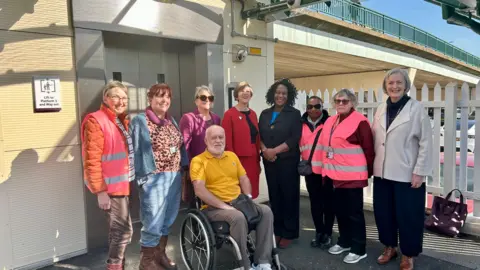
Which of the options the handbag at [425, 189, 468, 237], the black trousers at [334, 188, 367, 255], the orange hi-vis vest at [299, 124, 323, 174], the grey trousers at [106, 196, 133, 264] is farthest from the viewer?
the handbag at [425, 189, 468, 237]

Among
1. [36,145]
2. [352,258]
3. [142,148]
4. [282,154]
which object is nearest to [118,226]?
[142,148]

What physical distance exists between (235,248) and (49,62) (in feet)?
7.50

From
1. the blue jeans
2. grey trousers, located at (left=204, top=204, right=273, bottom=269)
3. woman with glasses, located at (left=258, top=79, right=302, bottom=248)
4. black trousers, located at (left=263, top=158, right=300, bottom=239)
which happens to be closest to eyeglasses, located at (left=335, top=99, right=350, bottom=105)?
woman with glasses, located at (left=258, top=79, right=302, bottom=248)

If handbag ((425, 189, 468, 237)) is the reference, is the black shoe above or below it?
below

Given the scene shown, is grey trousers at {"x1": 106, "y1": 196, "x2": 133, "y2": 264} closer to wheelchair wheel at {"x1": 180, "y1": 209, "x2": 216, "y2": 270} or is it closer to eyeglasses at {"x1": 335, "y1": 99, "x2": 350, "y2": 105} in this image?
wheelchair wheel at {"x1": 180, "y1": 209, "x2": 216, "y2": 270}

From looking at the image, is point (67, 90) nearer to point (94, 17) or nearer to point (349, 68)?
point (94, 17)

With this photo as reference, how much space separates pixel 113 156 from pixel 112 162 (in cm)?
4

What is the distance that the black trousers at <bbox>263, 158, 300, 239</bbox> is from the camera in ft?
11.6

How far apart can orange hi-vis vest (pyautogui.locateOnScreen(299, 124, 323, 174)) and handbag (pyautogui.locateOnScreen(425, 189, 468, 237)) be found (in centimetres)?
143

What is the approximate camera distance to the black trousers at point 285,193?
3529 mm

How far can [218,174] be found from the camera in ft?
9.76

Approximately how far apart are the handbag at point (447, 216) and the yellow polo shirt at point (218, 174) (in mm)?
2240

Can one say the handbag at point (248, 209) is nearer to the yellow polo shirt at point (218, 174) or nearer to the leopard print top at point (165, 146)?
the yellow polo shirt at point (218, 174)

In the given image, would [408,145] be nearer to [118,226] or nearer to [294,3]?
[294,3]
